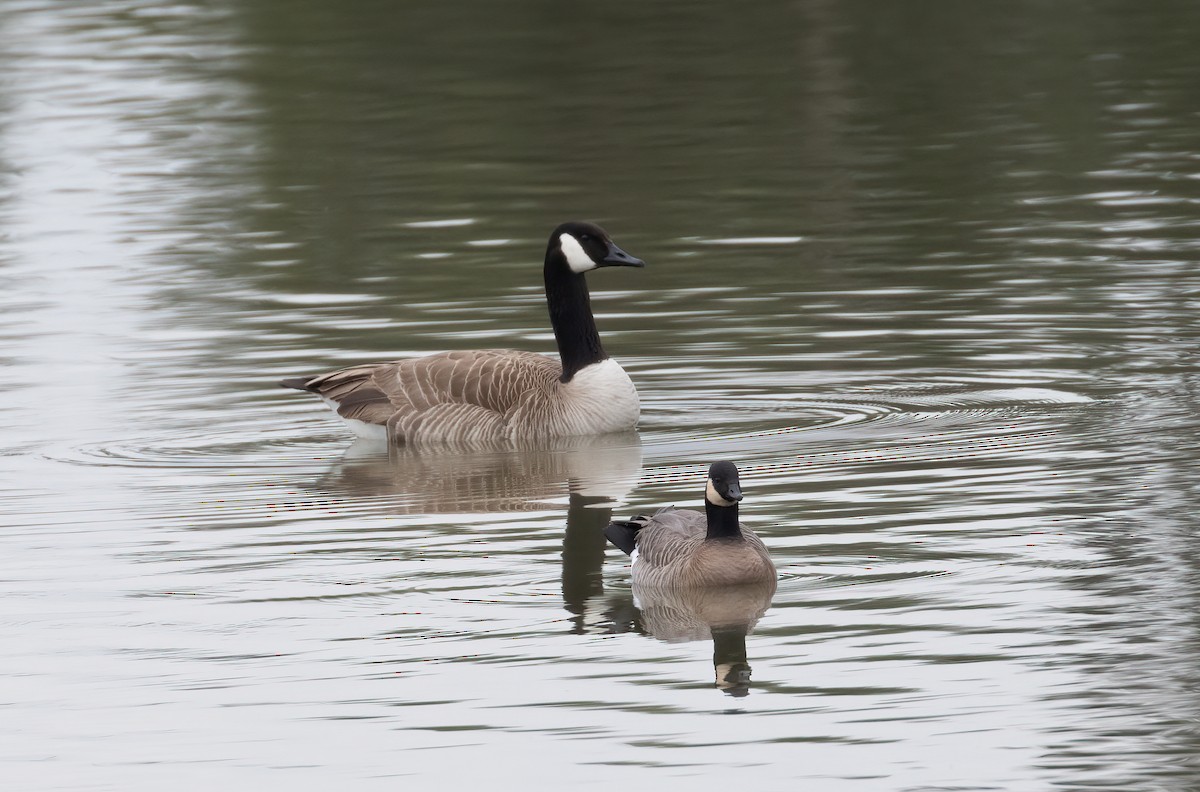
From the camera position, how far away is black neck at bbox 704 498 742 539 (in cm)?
1121

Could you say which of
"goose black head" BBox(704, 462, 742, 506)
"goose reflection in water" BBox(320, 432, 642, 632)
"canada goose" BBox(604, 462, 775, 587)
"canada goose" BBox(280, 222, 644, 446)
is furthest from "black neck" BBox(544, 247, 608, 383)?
"goose black head" BBox(704, 462, 742, 506)

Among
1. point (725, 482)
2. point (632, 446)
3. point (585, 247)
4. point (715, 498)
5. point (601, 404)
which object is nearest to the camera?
point (725, 482)

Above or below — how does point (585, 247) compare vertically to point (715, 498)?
above

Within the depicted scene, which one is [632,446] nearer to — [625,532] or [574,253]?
[574,253]

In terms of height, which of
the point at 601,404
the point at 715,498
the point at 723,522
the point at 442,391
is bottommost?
the point at 601,404

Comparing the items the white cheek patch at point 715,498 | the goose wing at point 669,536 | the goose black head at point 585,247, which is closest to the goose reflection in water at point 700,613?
the goose wing at point 669,536

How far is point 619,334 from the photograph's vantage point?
20.1 metres

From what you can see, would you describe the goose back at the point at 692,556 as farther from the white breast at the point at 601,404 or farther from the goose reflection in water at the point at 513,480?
the white breast at the point at 601,404

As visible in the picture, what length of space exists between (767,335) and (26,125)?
2272 cm

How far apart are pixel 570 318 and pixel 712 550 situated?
6.01 meters

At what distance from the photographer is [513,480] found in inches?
600

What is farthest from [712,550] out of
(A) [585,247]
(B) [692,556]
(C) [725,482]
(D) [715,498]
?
(A) [585,247]

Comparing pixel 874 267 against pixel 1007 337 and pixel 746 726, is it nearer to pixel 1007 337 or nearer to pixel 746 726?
pixel 1007 337

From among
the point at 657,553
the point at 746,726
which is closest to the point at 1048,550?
the point at 657,553
